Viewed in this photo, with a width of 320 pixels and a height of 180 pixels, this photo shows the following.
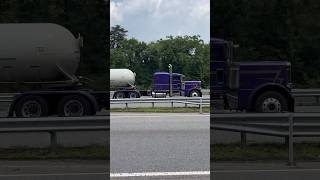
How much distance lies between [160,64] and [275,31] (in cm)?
2650

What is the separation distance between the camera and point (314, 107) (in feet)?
23.6

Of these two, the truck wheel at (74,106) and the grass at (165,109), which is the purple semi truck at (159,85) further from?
the truck wheel at (74,106)

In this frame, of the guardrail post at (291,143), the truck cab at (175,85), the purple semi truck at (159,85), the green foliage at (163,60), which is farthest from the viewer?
the truck cab at (175,85)

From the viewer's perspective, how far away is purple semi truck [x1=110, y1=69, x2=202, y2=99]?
31.4 metres

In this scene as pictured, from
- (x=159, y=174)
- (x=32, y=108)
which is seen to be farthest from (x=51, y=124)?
(x=159, y=174)

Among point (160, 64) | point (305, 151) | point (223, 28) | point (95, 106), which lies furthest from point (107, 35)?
point (160, 64)

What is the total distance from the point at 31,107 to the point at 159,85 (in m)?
25.5

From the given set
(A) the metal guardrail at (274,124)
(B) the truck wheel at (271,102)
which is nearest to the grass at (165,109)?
(B) the truck wheel at (271,102)

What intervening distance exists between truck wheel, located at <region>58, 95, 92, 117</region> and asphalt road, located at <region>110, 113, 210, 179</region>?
89cm

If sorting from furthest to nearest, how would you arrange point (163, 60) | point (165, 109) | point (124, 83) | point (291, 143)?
point (163, 60)
point (124, 83)
point (165, 109)
point (291, 143)

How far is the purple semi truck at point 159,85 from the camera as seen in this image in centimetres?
3142

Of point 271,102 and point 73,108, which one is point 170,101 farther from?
point 73,108

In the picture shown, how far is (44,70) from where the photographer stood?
24.3ft

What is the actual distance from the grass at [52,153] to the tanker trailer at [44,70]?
0.51m
